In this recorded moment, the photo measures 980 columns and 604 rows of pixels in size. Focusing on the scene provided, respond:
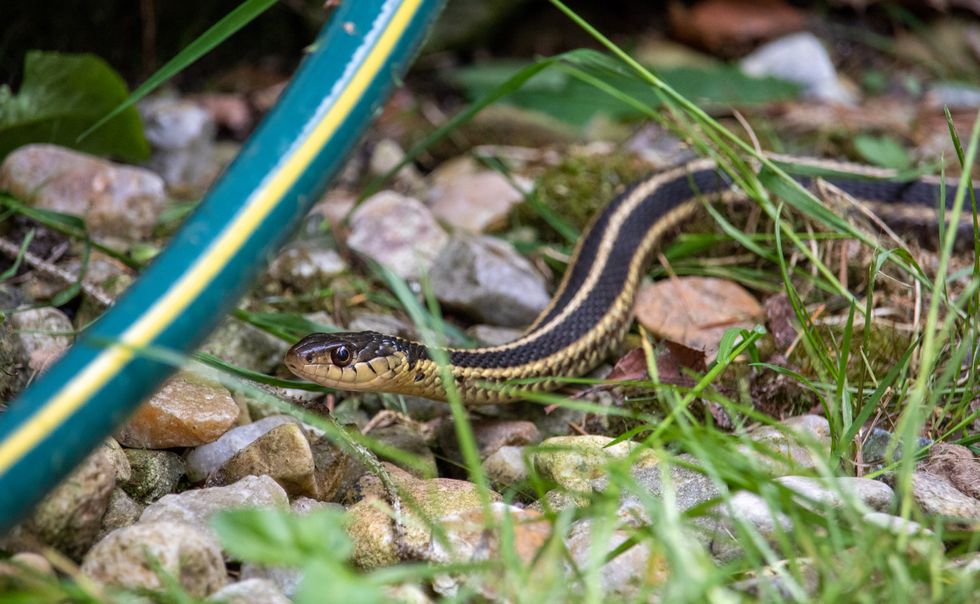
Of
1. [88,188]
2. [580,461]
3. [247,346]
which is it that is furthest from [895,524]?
[88,188]

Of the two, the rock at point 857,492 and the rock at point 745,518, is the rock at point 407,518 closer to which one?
the rock at point 745,518

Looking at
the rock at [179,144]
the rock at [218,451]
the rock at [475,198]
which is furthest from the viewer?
the rock at [179,144]

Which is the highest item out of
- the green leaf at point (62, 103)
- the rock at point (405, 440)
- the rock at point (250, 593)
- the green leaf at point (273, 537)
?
the green leaf at point (62, 103)

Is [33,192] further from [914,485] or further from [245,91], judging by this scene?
[914,485]

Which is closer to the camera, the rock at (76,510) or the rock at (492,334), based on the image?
the rock at (76,510)

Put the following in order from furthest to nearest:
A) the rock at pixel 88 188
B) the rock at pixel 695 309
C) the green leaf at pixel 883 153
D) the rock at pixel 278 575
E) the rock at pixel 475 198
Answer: the green leaf at pixel 883 153 → the rock at pixel 475 198 → the rock at pixel 88 188 → the rock at pixel 695 309 → the rock at pixel 278 575

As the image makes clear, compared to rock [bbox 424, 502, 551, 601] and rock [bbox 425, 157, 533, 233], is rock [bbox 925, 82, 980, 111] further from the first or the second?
rock [bbox 424, 502, 551, 601]

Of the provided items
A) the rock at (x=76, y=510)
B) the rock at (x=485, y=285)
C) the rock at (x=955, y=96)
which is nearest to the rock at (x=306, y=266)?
the rock at (x=485, y=285)
